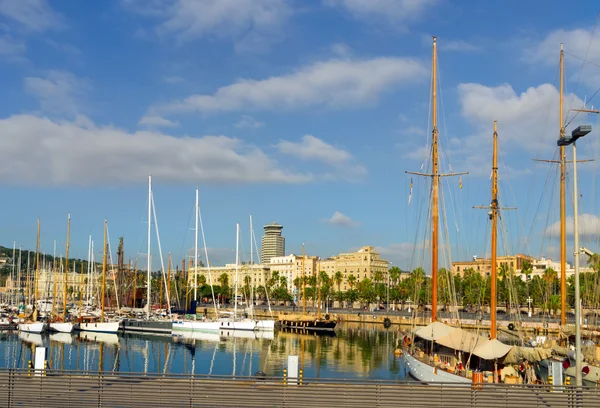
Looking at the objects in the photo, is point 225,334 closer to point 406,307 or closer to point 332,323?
point 332,323

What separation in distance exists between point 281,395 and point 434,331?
2555 centimetres

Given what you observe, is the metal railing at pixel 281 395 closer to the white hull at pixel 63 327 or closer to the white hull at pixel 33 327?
the white hull at pixel 33 327

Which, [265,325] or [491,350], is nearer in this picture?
[491,350]

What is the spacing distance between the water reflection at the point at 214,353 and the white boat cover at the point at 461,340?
37.8 ft

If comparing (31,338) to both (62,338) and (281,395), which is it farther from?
A: (281,395)

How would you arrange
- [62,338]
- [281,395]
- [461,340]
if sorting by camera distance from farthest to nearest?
[62,338] < [461,340] < [281,395]

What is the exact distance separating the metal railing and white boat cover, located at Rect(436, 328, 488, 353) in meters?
17.5

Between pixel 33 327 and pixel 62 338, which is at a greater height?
pixel 33 327

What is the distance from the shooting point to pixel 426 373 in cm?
4141

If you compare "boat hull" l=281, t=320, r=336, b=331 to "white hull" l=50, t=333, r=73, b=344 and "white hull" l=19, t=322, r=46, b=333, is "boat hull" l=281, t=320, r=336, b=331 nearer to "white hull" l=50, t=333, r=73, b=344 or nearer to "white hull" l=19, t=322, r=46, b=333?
"white hull" l=50, t=333, r=73, b=344

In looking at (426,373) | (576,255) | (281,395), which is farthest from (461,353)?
(281,395)

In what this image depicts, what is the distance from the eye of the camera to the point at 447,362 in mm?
41562

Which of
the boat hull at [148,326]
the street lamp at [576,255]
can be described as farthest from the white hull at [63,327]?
the street lamp at [576,255]

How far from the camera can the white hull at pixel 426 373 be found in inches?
1474
